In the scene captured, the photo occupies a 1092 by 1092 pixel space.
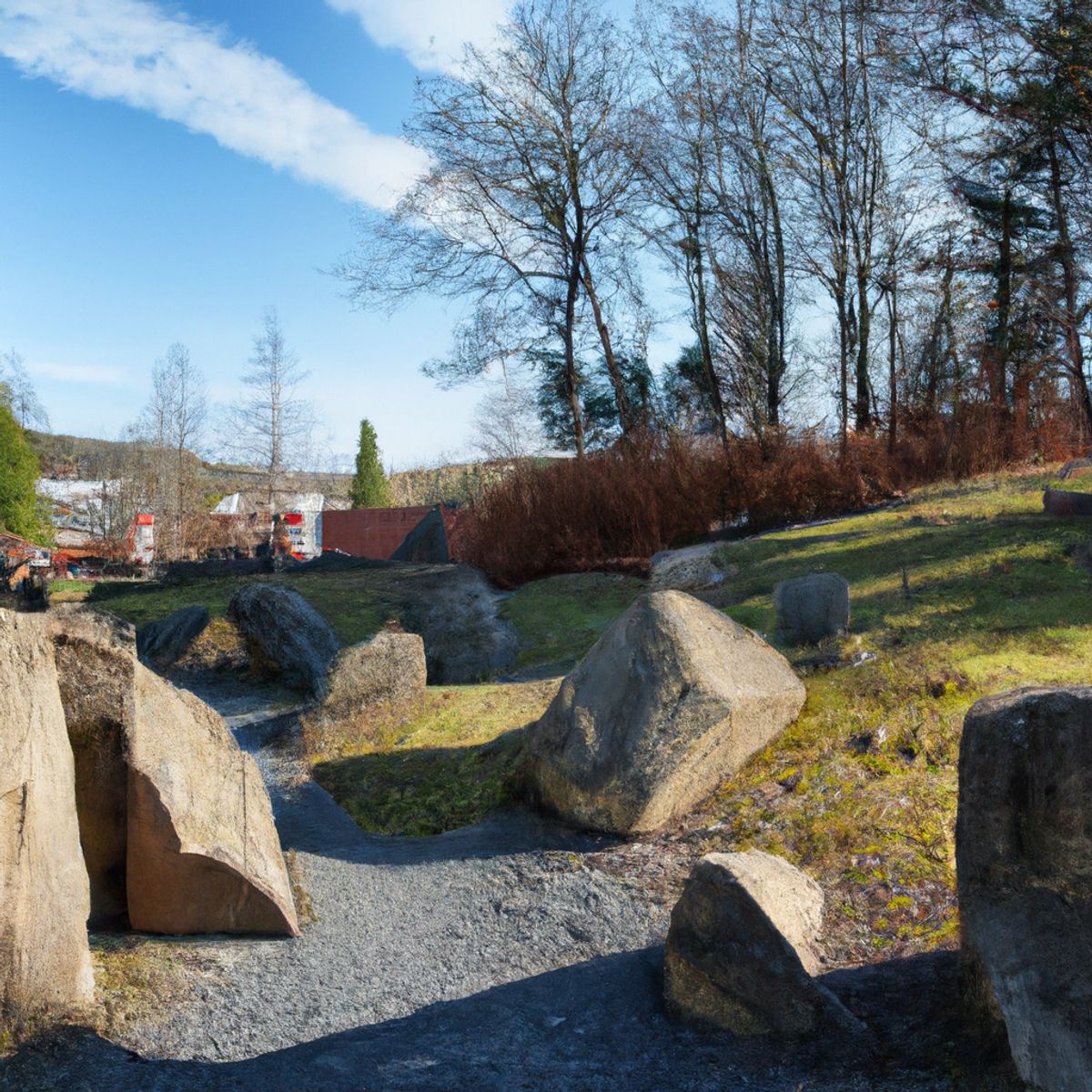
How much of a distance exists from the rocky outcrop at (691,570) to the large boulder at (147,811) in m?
6.05

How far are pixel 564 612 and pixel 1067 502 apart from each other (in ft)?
16.1

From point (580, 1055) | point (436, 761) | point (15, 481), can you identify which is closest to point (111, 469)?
point (15, 481)

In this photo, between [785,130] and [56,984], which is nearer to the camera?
[56,984]

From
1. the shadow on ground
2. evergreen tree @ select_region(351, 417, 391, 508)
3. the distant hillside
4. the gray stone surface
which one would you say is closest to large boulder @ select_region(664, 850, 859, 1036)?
the shadow on ground

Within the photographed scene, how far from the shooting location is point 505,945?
15.4 ft

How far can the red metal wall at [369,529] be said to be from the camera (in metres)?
27.8

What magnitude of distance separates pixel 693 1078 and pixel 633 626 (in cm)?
264

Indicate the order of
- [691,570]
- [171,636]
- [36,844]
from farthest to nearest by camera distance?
[691,570], [171,636], [36,844]

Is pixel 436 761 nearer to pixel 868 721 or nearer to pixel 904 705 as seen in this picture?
pixel 868 721

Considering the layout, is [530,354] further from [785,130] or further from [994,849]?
[994,849]

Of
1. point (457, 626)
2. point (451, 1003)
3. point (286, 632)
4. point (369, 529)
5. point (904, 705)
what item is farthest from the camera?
point (369, 529)

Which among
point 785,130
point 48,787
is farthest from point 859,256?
point 48,787

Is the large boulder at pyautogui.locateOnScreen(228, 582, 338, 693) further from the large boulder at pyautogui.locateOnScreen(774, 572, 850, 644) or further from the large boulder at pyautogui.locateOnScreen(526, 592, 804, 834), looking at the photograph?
the large boulder at pyautogui.locateOnScreen(774, 572, 850, 644)

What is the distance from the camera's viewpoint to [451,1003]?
4.19m
